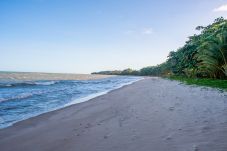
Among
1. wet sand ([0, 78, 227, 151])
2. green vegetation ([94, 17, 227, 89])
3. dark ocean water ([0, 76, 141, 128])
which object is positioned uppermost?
green vegetation ([94, 17, 227, 89])

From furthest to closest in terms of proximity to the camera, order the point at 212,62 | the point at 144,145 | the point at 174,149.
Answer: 1. the point at 212,62
2. the point at 144,145
3. the point at 174,149

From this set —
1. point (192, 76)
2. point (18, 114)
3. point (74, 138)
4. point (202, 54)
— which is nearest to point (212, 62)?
point (202, 54)

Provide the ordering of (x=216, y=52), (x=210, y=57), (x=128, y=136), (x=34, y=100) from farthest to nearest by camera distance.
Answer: (x=210, y=57) → (x=216, y=52) → (x=34, y=100) → (x=128, y=136)

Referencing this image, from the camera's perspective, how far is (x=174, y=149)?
409 centimetres

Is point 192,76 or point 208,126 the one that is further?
point 192,76

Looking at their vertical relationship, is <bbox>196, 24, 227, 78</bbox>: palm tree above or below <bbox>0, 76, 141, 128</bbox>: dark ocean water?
above

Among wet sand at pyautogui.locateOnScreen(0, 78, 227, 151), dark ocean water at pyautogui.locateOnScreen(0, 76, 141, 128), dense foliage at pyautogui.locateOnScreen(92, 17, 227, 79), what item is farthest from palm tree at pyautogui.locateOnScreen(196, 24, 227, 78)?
wet sand at pyautogui.locateOnScreen(0, 78, 227, 151)

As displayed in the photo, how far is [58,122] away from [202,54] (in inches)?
1031

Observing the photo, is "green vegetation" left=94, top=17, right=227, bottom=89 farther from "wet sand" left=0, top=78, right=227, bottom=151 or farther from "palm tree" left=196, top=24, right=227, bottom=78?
"wet sand" left=0, top=78, right=227, bottom=151

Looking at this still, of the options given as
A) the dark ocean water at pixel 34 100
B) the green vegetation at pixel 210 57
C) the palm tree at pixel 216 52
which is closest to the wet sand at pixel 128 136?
the dark ocean water at pixel 34 100

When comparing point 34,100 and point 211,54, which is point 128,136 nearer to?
point 34,100

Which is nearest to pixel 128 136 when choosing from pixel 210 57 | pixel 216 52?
pixel 216 52

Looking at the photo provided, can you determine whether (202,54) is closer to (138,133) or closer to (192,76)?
(192,76)

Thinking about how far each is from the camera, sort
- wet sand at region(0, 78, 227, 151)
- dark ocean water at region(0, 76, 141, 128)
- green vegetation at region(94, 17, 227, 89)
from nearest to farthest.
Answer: wet sand at region(0, 78, 227, 151)
dark ocean water at region(0, 76, 141, 128)
green vegetation at region(94, 17, 227, 89)
